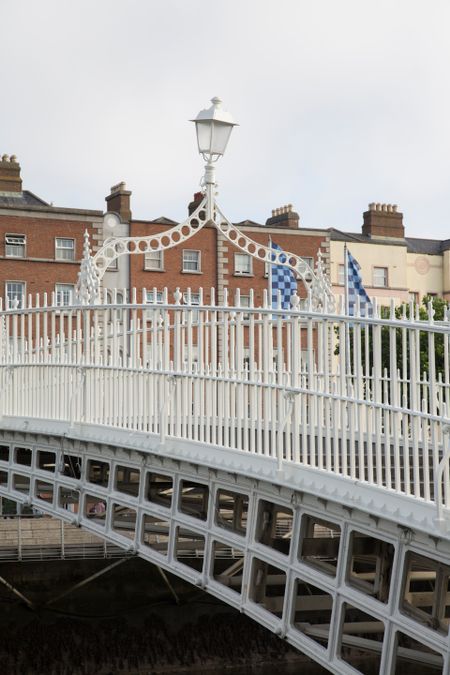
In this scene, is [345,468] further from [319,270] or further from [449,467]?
[319,270]

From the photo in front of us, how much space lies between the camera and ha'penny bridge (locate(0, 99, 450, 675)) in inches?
360

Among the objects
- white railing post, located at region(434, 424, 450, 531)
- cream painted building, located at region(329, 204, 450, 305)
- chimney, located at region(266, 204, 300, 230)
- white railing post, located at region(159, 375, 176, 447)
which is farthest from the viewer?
cream painted building, located at region(329, 204, 450, 305)

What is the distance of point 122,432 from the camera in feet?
43.0

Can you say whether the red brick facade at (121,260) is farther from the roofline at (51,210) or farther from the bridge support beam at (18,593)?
the bridge support beam at (18,593)

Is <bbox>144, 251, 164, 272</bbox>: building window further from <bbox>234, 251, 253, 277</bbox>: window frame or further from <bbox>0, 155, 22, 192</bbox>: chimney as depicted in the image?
<bbox>0, 155, 22, 192</bbox>: chimney

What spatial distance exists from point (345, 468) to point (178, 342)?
307cm

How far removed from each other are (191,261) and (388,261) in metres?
11.1

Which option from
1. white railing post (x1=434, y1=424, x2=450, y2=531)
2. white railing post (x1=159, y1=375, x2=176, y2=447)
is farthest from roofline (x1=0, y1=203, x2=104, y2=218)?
white railing post (x1=434, y1=424, x2=450, y2=531)

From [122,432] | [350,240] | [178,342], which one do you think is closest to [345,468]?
[178,342]

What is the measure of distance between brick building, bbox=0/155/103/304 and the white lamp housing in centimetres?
2812

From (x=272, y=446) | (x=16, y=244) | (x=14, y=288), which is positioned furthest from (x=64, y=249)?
(x=272, y=446)

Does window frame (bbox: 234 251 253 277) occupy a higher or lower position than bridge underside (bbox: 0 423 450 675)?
higher

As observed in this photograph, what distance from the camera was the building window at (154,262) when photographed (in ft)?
150

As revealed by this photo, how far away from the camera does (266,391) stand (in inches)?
438
